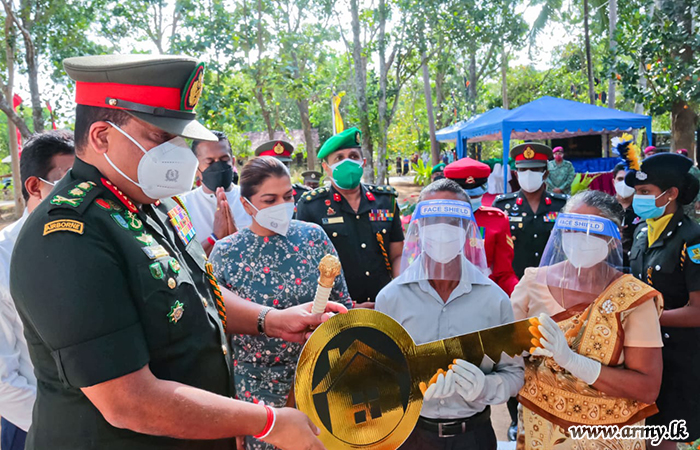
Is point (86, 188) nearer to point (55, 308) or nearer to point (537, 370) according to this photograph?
point (55, 308)

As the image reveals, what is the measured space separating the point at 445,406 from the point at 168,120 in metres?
1.60

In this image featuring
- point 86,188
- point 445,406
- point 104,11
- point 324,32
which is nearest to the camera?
point 86,188

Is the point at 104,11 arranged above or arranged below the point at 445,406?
above

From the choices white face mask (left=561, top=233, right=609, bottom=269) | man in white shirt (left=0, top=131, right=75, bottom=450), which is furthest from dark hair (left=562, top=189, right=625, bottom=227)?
man in white shirt (left=0, top=131, right=75, bottom=450)

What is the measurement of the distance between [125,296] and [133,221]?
256mm

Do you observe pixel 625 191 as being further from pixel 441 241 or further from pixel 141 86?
pixel 141 86

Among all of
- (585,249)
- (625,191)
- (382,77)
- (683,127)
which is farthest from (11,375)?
(382,77)

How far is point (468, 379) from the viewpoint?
177 centimetres

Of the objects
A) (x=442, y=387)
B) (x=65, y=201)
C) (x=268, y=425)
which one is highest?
(x=65, y=201)

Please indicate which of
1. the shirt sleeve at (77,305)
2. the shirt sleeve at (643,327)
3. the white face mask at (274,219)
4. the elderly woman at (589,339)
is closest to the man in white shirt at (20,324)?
the shirt sleeve at (77,305)

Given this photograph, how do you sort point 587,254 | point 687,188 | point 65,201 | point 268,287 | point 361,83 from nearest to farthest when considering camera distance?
point 65,201
point 587,254
point 268,287
point 687,188
point 361,83

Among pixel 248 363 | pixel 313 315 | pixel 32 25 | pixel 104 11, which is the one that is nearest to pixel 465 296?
pixel 313 315

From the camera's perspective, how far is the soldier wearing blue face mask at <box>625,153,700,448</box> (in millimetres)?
2774

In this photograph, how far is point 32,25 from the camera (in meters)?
10.2
